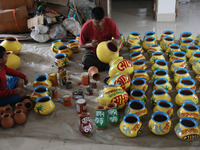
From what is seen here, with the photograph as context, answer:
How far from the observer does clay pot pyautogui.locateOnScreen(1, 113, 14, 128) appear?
216cm

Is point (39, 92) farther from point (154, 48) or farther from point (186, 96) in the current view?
point (154, 48)

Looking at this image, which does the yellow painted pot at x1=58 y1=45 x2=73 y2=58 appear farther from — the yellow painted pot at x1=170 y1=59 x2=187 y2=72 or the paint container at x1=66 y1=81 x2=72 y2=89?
the yellow painted pot at x1=170 y1=59 x2=187 y2=72

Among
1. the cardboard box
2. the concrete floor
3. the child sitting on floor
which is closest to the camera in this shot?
the concrete floor

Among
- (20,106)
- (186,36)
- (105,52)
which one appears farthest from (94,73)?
(186,36)

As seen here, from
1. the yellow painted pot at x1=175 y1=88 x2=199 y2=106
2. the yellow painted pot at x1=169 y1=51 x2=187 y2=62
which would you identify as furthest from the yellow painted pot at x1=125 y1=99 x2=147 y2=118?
the yellow painted pot at x1=169 y1=51 x2=187 y2=62

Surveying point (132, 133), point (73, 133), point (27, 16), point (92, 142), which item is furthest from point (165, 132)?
point (27, 16)

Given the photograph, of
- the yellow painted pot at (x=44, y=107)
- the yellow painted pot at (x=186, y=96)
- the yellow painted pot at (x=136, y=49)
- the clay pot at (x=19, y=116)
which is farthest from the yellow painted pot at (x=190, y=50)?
the clay pot at (x=19, y=116)

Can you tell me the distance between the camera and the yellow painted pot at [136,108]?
2.12 m

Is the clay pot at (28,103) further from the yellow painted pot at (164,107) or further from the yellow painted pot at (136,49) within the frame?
the yellow painted pot at (136,49)

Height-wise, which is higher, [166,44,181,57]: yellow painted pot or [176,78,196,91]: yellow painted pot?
[166,44,181,57]: yellow painted pot

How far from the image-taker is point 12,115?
88.2 inches

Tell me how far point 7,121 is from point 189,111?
1.55 meters

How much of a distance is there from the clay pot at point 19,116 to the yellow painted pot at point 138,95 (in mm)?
994

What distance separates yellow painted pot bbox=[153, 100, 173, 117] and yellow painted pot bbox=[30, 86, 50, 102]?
1060 millimetres
